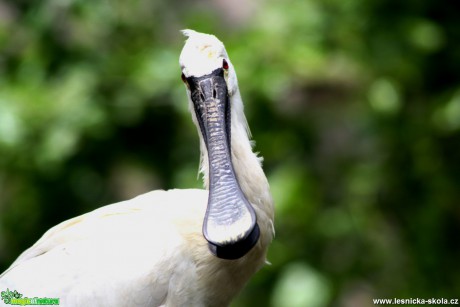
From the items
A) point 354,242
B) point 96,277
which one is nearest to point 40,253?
point 96,277

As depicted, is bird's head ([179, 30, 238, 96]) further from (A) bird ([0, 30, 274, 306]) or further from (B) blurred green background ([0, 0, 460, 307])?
(B) blurred green background ([0, 0, 460, 307])

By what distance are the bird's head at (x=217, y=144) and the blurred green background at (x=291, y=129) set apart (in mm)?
1893

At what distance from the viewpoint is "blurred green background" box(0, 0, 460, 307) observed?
194 inches

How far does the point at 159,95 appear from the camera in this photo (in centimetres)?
514

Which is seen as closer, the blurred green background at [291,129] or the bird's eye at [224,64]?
the bird's eye at [224,64]

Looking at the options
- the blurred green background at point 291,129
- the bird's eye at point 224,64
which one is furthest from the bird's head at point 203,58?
the blurred green background at point 291,129

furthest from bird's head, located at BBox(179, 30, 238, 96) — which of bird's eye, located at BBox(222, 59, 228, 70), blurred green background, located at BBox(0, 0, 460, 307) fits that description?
blurred green background, located at BBox(0, 0, 460, 307)

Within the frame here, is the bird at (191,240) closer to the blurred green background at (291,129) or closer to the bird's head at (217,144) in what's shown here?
the bird's head at (217,144)

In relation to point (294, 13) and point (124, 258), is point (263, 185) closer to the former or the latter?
point (124, 258)

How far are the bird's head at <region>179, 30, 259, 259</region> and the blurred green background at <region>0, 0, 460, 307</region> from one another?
1893 millimetres

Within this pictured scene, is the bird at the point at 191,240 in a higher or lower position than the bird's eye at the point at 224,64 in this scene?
lower

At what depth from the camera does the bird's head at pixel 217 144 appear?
284 centimetres

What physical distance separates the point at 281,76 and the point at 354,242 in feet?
3.40

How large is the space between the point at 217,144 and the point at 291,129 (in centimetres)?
234
